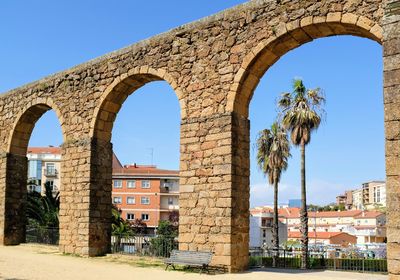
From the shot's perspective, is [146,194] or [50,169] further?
[50,169]

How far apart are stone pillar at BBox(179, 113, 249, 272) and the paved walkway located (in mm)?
689

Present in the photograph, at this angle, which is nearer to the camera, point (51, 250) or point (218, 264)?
point (218, 264)

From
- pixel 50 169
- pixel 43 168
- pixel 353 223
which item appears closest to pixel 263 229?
pixel 353 223

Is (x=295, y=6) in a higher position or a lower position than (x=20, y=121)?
higher

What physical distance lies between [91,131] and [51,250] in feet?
12.3

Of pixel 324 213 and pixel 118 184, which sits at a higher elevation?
pixel 118 184

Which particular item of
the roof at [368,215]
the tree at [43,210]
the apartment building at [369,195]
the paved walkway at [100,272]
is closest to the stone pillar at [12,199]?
the tree at [43,210]

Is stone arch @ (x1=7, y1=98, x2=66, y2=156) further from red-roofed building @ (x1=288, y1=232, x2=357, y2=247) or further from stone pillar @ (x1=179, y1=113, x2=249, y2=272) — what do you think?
red-roofed building @ (x1=288, y1=232, x2=357, y2=247)

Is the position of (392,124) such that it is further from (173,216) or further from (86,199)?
(173,216)

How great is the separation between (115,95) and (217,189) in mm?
4421

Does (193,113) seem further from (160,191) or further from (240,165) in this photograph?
(160,191)

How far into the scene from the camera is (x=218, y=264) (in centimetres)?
950

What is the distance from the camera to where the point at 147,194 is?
172 feet

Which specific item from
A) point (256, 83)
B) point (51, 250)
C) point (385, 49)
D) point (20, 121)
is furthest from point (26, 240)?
point (385, 49)
